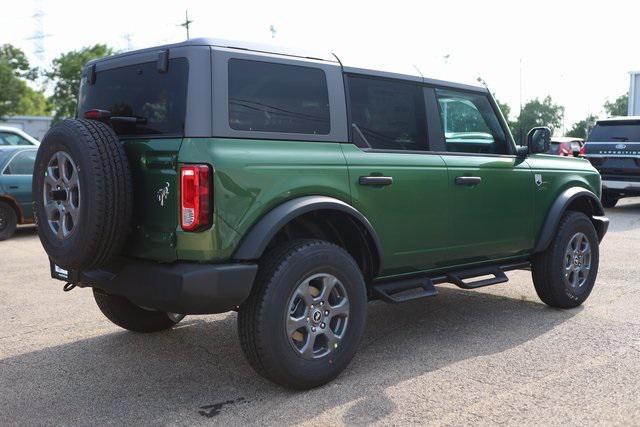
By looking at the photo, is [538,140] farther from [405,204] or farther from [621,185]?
[621,185]

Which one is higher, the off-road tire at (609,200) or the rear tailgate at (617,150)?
the rear tailgate at (617,150)

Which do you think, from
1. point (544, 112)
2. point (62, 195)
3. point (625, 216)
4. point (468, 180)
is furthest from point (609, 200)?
point (544, 112)

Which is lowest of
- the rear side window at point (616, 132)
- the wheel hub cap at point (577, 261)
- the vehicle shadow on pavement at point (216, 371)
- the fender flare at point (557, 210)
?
the vehicle shadow on pavement at point (216, 371)

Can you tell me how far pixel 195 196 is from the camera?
3.39 m

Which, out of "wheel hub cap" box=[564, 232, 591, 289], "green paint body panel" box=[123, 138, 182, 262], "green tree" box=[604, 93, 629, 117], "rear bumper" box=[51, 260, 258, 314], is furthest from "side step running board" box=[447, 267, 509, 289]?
"green tree" box=[604, 93, 629, 117]

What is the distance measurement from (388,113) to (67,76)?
45598mm

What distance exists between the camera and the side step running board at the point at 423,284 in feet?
14.3

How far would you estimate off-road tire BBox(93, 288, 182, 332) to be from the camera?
4.70m

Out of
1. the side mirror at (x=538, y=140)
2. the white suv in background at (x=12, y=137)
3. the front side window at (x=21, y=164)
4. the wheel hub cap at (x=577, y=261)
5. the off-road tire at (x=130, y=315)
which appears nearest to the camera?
the off-road tire at (x=130, y=315)

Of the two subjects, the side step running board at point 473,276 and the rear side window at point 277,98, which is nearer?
the rear side window at point 277,98

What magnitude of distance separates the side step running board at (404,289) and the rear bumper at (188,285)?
110cm

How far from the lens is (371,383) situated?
3.91 metres

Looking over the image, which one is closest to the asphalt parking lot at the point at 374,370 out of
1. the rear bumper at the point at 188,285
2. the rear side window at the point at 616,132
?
the rear bumper at the point at 188,285

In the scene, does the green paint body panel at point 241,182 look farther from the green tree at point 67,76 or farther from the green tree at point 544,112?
the green tree at point 544,112
